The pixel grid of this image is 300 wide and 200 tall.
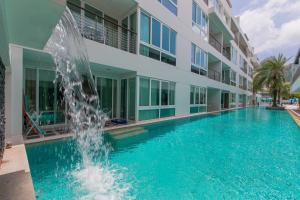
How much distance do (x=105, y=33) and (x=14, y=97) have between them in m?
5.52

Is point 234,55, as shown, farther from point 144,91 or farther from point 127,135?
point 127,135

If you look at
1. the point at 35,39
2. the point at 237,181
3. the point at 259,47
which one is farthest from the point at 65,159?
the point at 259,47

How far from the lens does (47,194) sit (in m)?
3.03

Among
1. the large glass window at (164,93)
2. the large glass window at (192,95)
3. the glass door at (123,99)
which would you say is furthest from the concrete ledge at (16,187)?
the large glass window at (192,95)

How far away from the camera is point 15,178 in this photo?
293 centimetres

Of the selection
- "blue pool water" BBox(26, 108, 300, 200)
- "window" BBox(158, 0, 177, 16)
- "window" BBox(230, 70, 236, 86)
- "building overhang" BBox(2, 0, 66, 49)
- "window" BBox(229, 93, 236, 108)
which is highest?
"window" BBox(158, 0, 177, 16)

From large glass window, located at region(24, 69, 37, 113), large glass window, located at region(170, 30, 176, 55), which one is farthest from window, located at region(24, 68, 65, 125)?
large glass window, located at region(170, 30, 176, 55)

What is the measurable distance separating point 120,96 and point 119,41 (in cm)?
346

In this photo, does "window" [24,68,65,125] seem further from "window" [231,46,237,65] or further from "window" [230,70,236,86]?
"window" [231,46,237,65]

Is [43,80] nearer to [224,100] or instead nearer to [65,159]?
[65,159]

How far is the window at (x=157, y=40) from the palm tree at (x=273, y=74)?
20636 mm

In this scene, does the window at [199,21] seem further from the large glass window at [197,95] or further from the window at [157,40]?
the large glass window at [197,95]

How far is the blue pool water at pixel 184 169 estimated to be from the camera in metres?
3.25

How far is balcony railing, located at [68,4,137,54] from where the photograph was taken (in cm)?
859
